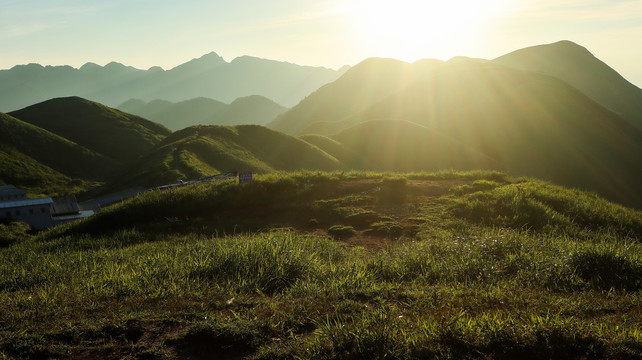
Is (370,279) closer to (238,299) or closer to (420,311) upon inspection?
(420,311)

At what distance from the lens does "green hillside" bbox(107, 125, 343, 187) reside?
2041 inches

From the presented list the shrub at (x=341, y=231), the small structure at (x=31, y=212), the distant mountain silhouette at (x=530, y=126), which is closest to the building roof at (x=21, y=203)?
the small structure at (x=31, y=212)

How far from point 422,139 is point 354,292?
79.7 m

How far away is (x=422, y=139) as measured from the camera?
8162 cm

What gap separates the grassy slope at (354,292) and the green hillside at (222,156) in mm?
40528

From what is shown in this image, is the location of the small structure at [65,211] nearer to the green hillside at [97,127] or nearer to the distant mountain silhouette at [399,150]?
the distant mountain silhouette at [399,150]

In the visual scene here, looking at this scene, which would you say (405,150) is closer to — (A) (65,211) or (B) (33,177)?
(A) (65,211)

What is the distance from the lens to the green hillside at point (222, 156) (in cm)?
5184

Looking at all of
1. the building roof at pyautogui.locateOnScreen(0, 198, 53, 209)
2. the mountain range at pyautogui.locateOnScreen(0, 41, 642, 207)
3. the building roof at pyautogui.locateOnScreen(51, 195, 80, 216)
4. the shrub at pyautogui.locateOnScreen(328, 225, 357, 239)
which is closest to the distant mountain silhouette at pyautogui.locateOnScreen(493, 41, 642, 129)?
the mountain range at pyautogui.locateOnScreen(0, 41, 642, 207)

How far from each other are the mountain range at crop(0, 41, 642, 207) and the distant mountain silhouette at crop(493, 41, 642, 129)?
2.72m

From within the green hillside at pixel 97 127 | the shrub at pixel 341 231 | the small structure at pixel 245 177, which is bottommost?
the shrub at pixel 341 231

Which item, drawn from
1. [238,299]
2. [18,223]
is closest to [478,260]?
[238,299]

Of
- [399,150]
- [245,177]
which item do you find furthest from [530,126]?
[245,177]

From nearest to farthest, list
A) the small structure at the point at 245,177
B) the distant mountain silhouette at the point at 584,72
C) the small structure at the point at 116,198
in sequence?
the small structure at the point at 245,177 → the small structure at the point at 116,198 → the distant mountain silhouette at the point at 584,72
